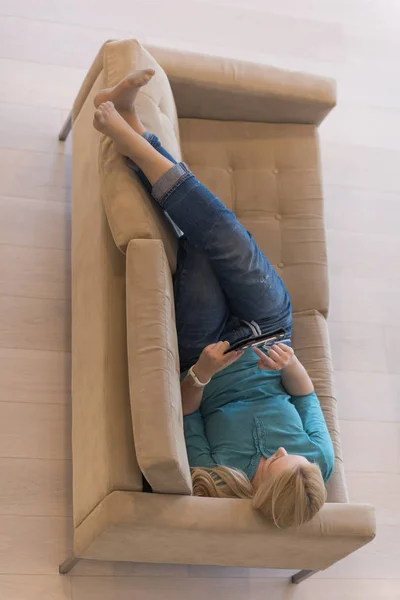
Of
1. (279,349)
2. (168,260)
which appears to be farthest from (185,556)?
(168,260)

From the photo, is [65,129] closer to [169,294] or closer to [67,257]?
[67,257]

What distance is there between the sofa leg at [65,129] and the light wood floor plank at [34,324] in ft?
1.89

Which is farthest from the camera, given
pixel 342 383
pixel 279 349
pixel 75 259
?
pixel 342 383

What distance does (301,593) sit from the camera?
2.54m

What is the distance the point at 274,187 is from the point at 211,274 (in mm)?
547

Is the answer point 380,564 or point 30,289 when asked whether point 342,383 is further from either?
point 30,289

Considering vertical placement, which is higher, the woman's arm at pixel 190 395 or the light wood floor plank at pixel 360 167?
the light wood floor plank at pixel 360 167

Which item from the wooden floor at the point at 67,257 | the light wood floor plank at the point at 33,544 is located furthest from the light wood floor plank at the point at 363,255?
the light wood floor plank at the point at 33,544

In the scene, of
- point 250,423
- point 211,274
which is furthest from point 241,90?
point 250,423

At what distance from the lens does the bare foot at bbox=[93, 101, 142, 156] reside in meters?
2.14

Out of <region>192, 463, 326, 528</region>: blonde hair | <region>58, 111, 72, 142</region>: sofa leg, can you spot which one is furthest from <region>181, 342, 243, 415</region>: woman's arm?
<region>58, 111, 72, 142</region>: sofa leg

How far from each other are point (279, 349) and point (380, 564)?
33.7 inches

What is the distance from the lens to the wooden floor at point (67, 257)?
2.42 meters

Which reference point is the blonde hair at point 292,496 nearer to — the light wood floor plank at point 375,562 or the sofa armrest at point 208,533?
the sofa armrest at point 208,533
